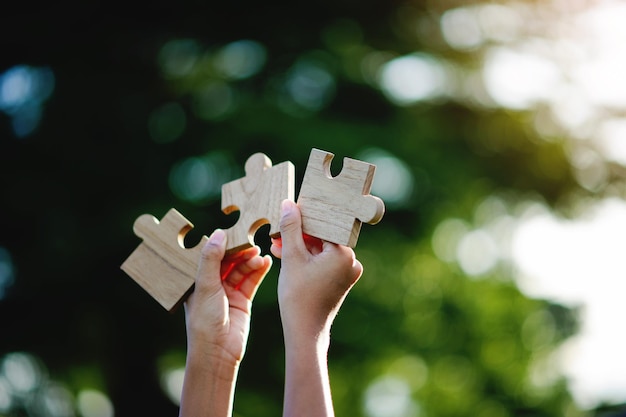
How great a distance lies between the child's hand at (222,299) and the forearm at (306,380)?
40cm

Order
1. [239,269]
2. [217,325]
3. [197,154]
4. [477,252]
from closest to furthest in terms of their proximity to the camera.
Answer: [217,325] → [239,269] → [197,154] → [477,252]

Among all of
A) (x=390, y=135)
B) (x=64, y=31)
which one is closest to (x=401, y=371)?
(x=390, y=135)


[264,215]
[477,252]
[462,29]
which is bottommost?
[264,215]

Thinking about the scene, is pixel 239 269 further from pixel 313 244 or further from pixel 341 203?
pixel 341 203

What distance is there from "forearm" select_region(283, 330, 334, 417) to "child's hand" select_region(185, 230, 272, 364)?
0.40 meters

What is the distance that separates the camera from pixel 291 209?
211 cm

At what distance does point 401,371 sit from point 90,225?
7.07 m

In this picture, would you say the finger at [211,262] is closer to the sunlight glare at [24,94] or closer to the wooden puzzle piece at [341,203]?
the wooden puzzle piece at [341,203]

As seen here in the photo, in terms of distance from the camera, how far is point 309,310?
6.17ft

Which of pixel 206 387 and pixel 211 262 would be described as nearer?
pixel 206 387

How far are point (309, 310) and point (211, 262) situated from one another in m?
0.54

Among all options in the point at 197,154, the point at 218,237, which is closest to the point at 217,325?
the point at 218,237

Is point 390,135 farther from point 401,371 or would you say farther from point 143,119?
point 401,371

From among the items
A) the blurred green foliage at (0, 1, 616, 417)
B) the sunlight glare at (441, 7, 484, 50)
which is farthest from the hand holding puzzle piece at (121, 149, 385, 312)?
the sunlight glare at (441, 7, 484, 50)
